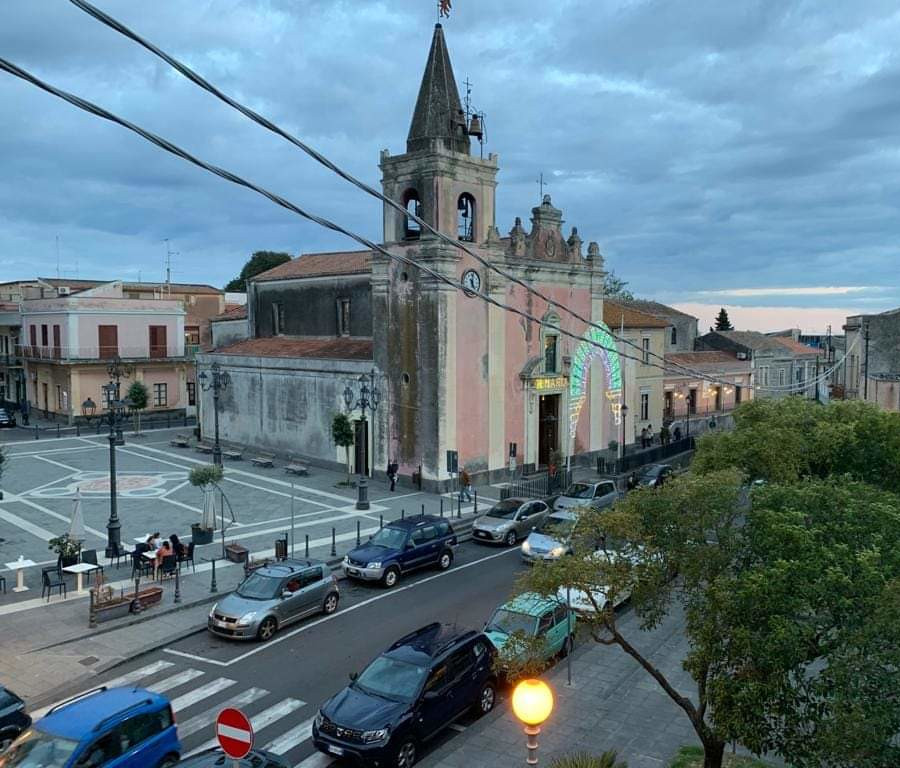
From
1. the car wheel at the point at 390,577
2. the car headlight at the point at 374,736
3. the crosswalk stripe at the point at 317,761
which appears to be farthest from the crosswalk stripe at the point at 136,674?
the car wheel at the point at 390,577

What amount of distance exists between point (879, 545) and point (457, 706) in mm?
7084

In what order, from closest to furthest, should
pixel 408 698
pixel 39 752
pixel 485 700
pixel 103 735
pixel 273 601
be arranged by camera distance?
pixel 39 752 → pixel 103 735 → pixel 408 698 → pixel 485 700 → pixel 273 601

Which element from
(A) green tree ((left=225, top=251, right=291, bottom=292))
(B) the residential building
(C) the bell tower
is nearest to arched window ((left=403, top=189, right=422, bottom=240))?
(C) the bell tower

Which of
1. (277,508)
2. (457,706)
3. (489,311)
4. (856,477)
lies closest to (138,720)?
(457,706)

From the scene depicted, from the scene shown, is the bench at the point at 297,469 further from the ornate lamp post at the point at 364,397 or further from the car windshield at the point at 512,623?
the car windshield at the point at 512,623

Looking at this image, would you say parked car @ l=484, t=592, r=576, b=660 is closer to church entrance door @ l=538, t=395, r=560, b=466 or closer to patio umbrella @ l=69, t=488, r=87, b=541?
patio umbrella @ l=69, t=488, r=87, b=541

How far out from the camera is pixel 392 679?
12625 millimetres

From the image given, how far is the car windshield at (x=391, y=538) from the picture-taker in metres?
21.6

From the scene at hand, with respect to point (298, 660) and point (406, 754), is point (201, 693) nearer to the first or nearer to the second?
point (298, 660)

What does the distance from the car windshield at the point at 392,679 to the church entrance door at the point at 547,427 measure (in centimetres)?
2562

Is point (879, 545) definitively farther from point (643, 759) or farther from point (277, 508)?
point (277, 508)

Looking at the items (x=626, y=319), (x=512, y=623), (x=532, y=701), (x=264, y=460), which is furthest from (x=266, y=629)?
(x=626, y=319)

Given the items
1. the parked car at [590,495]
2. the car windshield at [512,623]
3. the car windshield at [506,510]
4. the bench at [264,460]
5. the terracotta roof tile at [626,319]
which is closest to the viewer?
the car windshield at [512,623]

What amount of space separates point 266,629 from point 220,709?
3.41 m
